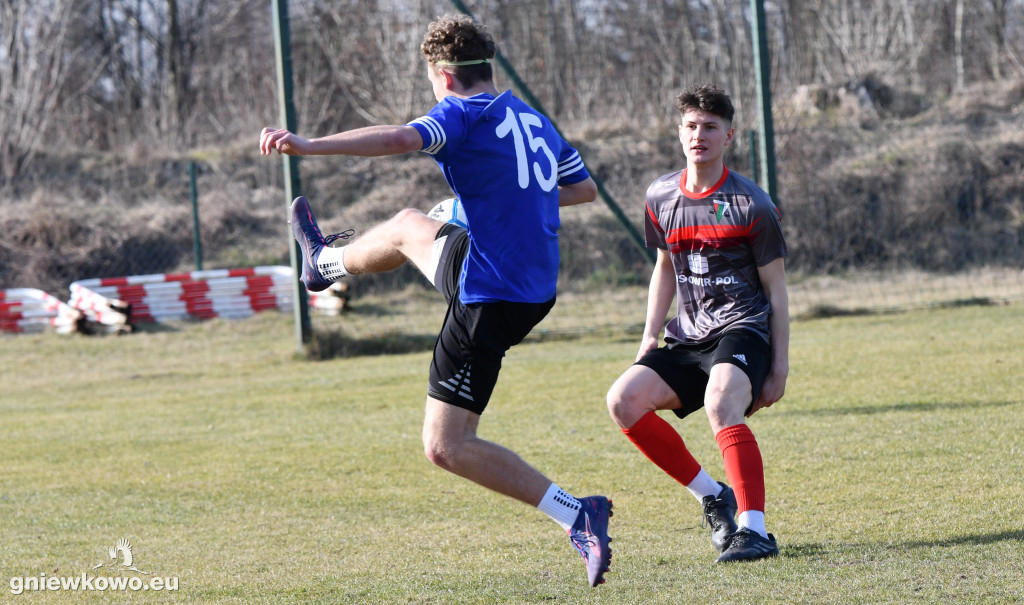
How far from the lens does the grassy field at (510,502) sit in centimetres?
396

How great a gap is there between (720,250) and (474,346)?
3.82 ft

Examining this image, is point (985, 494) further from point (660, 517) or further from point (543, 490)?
point (543, 490)

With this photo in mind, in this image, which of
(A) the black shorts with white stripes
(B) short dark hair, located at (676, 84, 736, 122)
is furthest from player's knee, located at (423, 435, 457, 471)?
(B) short dark hair, located at (676, 84, 736, 122)

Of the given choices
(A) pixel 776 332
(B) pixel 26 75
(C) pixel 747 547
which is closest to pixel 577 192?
(A) pixel 776 332

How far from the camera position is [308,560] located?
450 centimetres

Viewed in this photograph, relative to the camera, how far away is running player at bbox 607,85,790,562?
421cm

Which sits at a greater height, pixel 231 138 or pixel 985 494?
pixel 231 138

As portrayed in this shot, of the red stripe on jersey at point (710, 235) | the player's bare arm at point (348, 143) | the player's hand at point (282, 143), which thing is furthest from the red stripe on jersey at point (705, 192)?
the player's hand at point (282, 143)

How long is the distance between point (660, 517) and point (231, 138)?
65.0 ft

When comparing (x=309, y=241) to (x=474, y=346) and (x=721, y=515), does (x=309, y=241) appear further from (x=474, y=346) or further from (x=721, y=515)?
(x=721, y=515)

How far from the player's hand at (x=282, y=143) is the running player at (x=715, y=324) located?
5.56 feet

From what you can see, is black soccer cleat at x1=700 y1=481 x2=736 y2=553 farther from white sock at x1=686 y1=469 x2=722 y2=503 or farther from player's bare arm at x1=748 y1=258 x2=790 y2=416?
player's bare arm at x1=748 y1=258 x2=790 y2=416

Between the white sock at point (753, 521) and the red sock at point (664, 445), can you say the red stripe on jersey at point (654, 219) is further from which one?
the white sock at point (753, 521)

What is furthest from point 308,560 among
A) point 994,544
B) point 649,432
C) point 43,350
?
point 43,350
